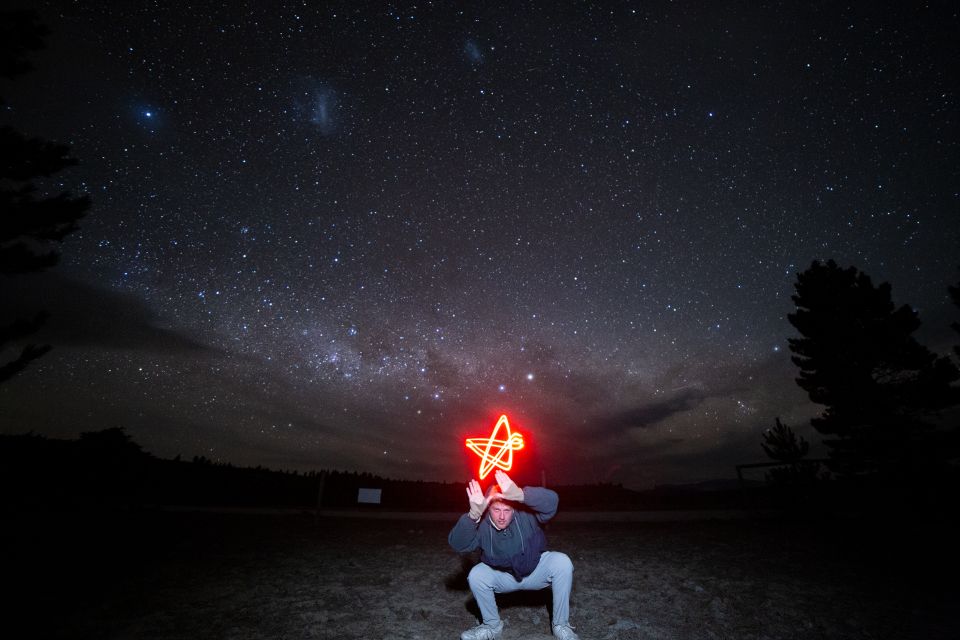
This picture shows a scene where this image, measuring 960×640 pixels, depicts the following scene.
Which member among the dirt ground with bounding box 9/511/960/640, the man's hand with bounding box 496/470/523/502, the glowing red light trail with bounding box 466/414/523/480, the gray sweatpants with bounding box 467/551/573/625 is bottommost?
the dirt ground with bounding box 9/511/960/640

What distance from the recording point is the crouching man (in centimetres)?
468

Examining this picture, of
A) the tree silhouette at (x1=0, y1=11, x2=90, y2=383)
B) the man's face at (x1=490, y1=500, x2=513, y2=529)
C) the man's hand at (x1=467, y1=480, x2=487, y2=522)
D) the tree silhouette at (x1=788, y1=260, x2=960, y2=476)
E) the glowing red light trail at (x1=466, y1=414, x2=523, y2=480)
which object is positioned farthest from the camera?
the tree silhouette at (x1=788, y1=260, x2=960, y2=476)

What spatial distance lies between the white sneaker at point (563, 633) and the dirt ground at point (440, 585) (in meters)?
0.47

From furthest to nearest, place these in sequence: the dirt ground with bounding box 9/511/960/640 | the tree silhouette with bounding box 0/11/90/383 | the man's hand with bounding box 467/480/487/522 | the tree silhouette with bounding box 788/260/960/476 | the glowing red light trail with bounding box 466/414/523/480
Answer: the tree silhouette with bounding box 788/260/960/476
the tree silhouette with bounding box 0/11/90/383
the dirt ground with bounding box 9/511/960/640
the glowing red light trail with bounding box 466/414/523/480
the man's hand with bounding box 467/480/487/522

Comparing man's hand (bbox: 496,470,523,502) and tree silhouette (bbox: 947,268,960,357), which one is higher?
tree silhouette (bbox: 947,268,960,357)

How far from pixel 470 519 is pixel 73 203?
20.5 m

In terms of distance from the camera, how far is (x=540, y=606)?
5.84 m

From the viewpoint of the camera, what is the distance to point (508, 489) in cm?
457

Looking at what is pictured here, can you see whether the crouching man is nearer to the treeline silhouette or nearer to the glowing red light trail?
the glowing red light trail

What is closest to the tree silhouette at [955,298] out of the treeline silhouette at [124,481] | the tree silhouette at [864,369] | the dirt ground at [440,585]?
the tree silhouette at [864,369]

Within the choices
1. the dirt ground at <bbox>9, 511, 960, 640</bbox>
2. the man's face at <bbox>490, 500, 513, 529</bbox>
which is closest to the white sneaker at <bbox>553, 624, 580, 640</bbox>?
the dirt ground at <bbox>9, 511, 960, 640</bbox>

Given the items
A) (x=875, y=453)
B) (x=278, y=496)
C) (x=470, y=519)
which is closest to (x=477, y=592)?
(x=470, y=519)

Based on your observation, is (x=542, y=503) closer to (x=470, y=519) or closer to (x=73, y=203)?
(x=470, y=519)

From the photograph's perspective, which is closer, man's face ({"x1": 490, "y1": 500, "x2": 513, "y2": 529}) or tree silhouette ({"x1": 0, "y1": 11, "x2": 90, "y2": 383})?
man's face ({"x1": 490, "y1": 500, "x2": 513, "y2": 529})
